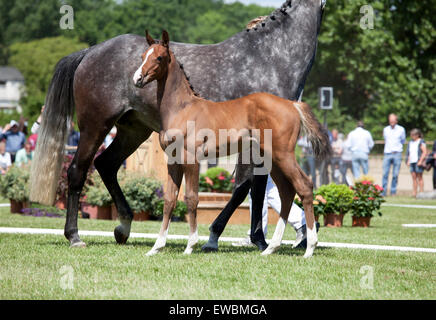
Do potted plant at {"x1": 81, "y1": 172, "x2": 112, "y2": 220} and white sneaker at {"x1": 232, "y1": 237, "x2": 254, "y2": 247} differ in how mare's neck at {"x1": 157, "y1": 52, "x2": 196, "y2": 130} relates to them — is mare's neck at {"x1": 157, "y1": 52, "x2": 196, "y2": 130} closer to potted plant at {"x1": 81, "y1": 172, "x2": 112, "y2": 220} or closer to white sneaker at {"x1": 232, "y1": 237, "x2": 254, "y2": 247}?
white sneaker at {"x1": 232, "y1": 237, "x2": 254, "y2": 247}

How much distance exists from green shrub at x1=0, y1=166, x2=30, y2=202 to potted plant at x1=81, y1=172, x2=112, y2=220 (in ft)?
4.72

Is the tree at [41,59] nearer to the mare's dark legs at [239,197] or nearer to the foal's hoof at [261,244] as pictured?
the foal's hoof at [261,244]

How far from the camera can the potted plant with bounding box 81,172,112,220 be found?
13.7 m

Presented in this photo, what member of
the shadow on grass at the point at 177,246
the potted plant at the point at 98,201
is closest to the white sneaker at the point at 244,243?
the shadow on grass at the point at 177,246

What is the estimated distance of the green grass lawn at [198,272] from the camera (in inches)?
220

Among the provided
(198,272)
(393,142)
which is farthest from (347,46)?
(198,272)

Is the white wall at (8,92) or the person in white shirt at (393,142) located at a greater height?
the white wall at (8,92)

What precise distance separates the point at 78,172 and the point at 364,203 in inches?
261

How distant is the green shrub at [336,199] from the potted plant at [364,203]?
0.63 ft

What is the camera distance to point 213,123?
7336 millimetres

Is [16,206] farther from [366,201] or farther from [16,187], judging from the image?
[366,201]

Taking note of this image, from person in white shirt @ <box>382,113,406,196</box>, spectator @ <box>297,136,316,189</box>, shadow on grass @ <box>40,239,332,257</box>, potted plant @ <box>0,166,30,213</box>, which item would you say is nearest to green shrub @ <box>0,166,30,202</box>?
potted plant @ <box>0,166,30,213</box>
